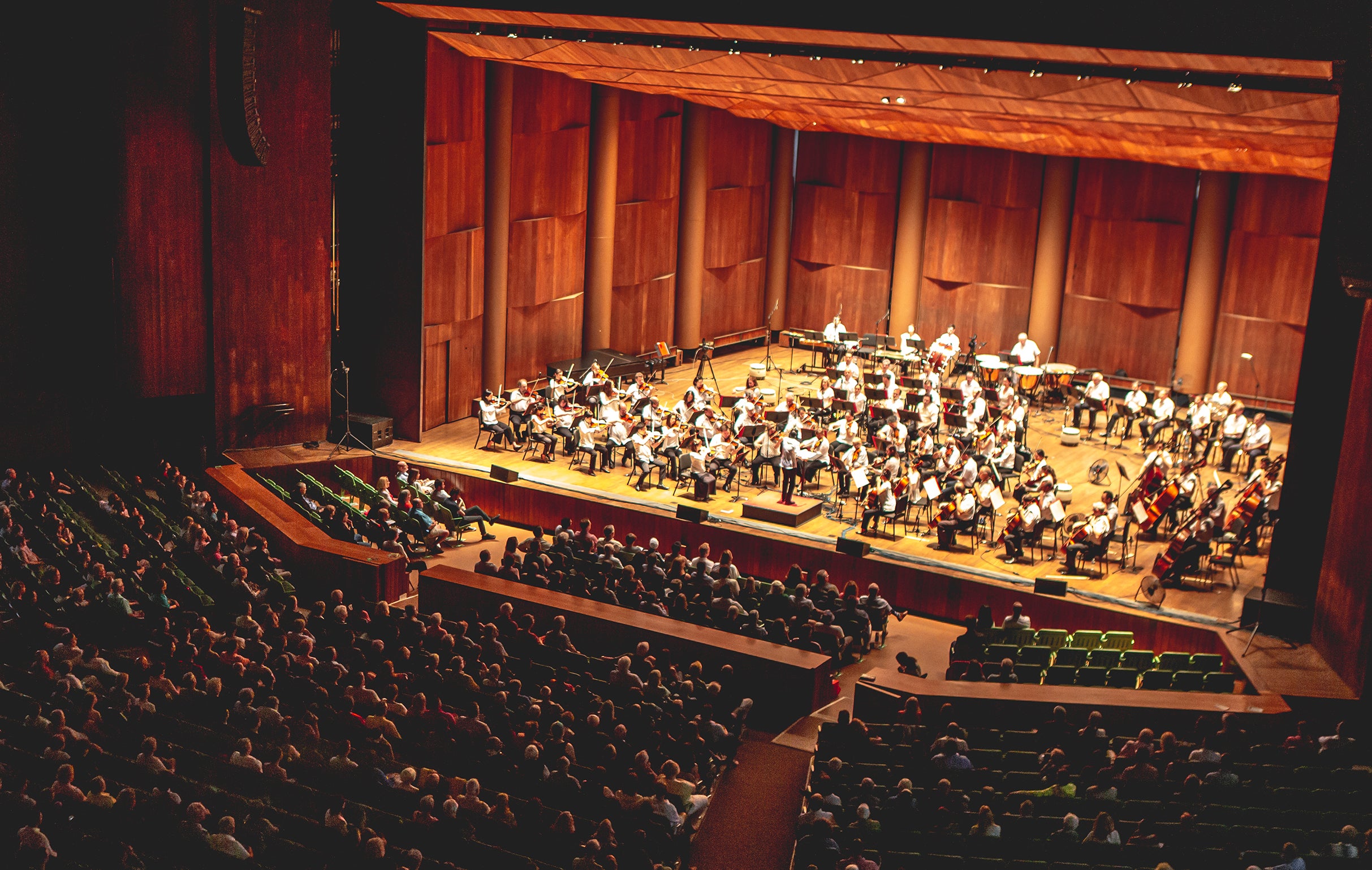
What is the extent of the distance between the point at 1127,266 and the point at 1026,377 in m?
3.63

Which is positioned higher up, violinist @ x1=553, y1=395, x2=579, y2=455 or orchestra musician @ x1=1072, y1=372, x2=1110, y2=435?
orchestra musician @ x1=1072, y1=372, x2=1110, y2=435

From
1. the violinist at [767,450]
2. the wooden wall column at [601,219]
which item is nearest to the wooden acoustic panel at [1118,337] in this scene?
the wooden wall column at [601,219]

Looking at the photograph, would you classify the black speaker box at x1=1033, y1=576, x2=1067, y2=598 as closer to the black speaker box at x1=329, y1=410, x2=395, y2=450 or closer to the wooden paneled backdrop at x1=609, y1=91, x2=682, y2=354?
the black speaker box at x1=329, y1=410, x2=395, y2=450

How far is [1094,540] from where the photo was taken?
43.0 ft

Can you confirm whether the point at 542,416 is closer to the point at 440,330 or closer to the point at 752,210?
the point at 440,330

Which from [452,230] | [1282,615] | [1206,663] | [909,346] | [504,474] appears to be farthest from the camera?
[909,346]

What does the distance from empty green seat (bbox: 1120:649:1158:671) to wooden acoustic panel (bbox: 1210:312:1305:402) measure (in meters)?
11.2

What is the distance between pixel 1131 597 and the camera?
12.8m

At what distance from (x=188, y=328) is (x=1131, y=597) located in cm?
1076

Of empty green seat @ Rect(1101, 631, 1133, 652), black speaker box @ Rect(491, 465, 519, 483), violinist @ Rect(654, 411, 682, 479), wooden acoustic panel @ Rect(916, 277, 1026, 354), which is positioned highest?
wooden acoustic panel @ Rect(916, 277, 1026, 354)

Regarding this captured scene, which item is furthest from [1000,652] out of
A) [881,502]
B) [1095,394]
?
[1095,394]

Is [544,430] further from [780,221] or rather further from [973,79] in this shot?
[780,221]

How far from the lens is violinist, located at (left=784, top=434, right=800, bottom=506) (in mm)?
14875

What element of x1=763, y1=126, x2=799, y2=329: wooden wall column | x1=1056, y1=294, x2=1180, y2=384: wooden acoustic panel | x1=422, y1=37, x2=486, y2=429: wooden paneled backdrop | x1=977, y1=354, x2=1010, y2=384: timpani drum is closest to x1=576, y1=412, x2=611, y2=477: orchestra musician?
x1=422, y1=37, x2=486, y2=429: wooden paneled backdrop
